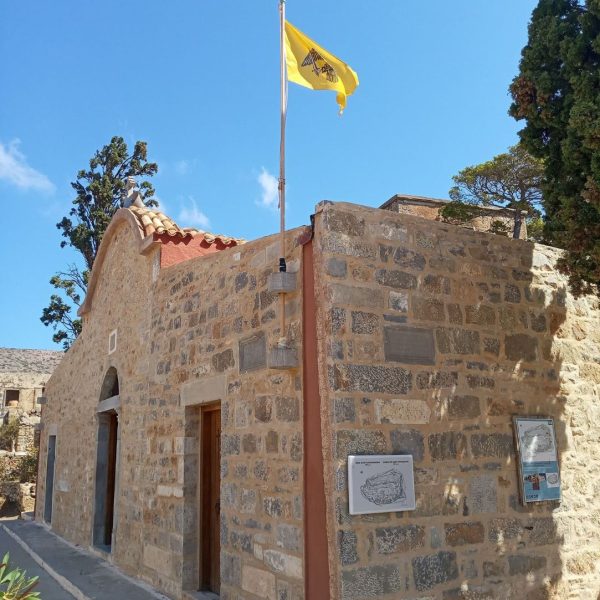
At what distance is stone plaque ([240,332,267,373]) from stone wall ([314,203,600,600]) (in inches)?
32.6

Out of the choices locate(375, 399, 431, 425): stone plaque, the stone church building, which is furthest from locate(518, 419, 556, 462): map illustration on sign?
locate(375, 399, 431, 425): stone plaque

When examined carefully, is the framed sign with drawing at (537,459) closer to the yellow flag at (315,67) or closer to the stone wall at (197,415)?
the stone wall at (197,415)

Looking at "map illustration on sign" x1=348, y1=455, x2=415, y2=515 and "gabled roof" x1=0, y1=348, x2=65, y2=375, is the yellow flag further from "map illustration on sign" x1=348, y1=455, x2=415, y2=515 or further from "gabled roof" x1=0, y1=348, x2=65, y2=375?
"gabled roof" x1=0, y1=348, x2=65, y2=375

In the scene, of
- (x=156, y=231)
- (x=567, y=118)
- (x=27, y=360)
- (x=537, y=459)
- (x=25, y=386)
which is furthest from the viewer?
(x=27, y=360)

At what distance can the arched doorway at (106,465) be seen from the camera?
8484 mm

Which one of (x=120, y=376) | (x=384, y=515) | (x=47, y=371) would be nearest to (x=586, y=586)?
(x=384, y=515)

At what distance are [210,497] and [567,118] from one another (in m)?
4.57

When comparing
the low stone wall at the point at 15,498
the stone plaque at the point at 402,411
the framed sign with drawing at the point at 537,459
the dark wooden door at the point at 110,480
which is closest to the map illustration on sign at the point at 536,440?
the framed sign with drawing at the point at 537,459

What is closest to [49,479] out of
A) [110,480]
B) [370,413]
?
[110,480]

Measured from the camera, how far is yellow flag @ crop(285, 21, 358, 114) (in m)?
4.84

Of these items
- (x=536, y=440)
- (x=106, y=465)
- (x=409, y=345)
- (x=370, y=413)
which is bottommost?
(x=106, y=465)

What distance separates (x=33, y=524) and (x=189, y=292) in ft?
29.2

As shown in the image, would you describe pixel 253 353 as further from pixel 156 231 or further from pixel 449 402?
pixel 156 231

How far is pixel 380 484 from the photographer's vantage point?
149 inches
